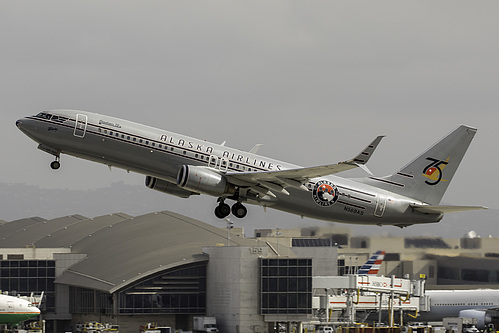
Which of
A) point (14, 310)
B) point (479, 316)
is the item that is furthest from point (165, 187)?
point (479, 316)

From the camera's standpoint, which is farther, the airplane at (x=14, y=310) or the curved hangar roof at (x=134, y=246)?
the curved hangar roof at (x=134, y=246)

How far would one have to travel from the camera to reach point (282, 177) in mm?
61062

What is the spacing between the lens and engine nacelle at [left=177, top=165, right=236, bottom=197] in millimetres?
59656

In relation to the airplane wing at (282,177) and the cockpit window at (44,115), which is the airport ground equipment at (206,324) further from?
the cockpit window at (44,115)

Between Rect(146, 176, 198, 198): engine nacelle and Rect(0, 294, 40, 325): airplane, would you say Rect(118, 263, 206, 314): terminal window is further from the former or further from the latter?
Rect(146, 176, 198, 198): engine nacelle

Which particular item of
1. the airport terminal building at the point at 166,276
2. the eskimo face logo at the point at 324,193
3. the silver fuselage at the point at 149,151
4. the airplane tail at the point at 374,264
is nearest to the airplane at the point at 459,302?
the airplane tail at the point at 374,264

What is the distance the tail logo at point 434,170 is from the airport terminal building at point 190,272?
122ft

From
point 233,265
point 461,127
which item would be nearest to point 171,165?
point 461,127

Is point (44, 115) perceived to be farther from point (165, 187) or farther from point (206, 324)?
point (206, 324)

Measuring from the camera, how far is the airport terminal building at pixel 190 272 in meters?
109

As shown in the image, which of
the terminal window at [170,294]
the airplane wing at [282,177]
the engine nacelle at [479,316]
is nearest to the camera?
the airplane wing at [282,177]

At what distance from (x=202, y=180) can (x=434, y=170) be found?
18.8 m

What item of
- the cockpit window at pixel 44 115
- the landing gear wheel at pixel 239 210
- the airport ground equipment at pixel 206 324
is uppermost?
the cockpit window at pixel 44 115

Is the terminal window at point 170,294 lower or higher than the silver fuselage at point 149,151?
lower
